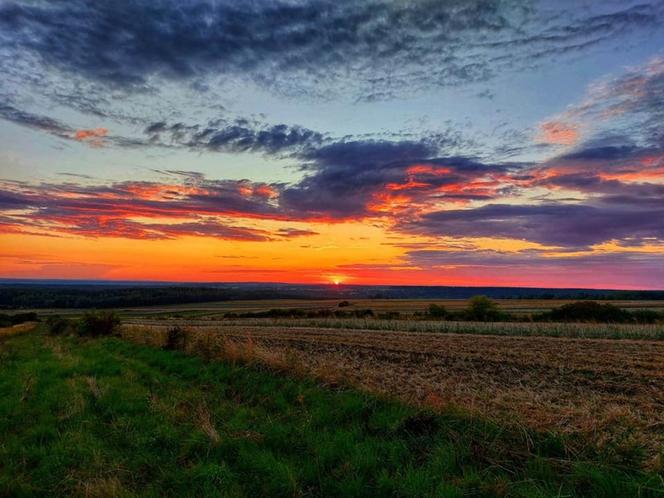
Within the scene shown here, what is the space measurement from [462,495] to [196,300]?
605 ft

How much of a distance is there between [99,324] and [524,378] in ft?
105

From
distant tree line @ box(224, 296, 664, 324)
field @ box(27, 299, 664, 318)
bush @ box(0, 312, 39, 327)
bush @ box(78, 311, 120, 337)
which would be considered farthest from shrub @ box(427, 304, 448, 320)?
bush @ box(0, 312, 39, 327)

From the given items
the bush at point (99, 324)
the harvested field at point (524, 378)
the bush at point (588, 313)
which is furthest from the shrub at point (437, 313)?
the bush at point (99, 324)

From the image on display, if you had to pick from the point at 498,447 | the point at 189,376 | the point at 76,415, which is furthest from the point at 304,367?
the point at 498,447

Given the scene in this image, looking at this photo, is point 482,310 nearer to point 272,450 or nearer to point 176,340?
point 176,340

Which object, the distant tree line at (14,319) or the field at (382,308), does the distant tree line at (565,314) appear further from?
the distant tree line at (14,319)

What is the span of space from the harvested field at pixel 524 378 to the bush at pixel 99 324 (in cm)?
1221

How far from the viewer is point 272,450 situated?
7941 millimetres

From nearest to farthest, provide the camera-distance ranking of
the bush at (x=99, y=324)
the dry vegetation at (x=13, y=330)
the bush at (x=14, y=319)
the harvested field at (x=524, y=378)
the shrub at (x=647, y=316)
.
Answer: the harvested field at (x=524, y=378) → the bush at (x=99, y=324) → the dry vegetation at (x=13, y=330) → the shrub at (x=647, y=316) → the bush at (x=14, y=319)

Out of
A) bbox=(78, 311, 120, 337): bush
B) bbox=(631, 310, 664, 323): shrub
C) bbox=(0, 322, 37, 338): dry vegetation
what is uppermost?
bbox=(631, 310, 664, 323): shrub

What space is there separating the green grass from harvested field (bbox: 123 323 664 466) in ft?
2.88

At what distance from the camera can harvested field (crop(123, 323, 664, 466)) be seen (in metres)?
8.00

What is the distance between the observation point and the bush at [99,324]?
34.8 metres

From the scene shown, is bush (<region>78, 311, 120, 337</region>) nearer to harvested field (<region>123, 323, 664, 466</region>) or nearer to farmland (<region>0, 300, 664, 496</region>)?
harvested field (<region>123, 323, 664, 466</region>)
